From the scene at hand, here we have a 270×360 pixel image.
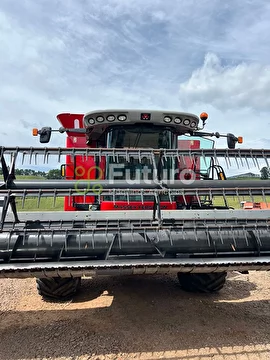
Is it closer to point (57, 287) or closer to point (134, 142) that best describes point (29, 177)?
point (57, 287)

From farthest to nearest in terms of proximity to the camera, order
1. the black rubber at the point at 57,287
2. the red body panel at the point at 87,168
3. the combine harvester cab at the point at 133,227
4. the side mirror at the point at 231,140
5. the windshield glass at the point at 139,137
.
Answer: the side mirror at the point at 231,140 < the windshield glass at the point at 139,137 < the red body panel at the point at 87,168 < the black rubber at the point at 57,287 < the combine harvester cab at the point at 133,227

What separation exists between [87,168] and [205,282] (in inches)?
107

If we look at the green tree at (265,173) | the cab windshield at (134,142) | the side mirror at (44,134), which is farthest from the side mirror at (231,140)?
the side mirror at (44,134)

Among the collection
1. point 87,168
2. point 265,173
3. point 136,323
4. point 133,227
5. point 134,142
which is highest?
point 134,142

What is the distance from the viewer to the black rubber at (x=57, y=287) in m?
3.47

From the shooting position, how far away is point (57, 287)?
349cm

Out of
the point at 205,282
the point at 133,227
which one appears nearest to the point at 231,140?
the point at 205,282

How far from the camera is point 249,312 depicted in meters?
3.40

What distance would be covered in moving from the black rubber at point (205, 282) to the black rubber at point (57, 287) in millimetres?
1458

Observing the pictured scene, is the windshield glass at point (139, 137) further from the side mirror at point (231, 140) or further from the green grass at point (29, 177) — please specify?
the green grass at point (29, 177)

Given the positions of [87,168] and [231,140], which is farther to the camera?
[87,168]

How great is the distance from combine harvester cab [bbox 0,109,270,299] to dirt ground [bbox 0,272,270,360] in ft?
0.93

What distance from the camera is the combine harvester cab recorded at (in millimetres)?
2494

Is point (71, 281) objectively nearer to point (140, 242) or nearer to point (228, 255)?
point (140, 242)
